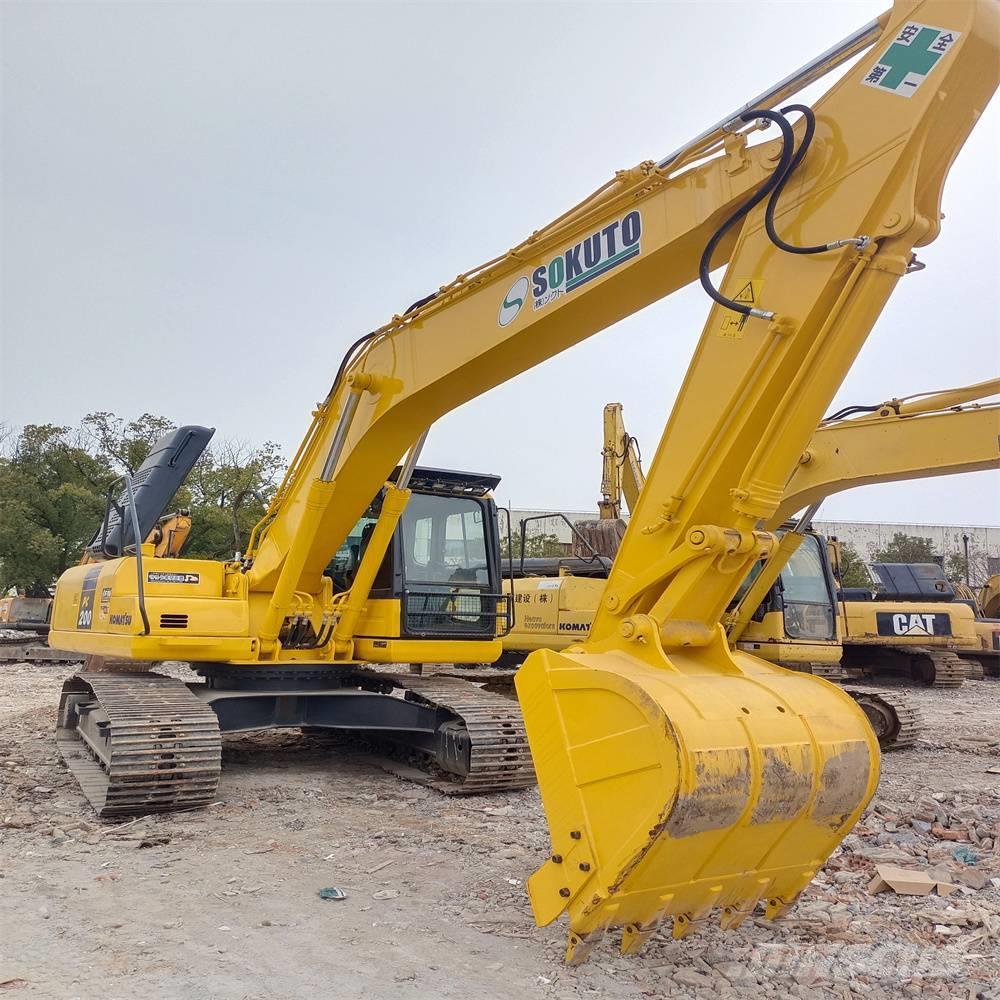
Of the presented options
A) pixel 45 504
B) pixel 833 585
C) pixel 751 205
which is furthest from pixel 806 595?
pixel 45 504

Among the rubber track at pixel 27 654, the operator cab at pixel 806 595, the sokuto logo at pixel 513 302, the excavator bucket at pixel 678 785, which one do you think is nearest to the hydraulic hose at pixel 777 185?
the sokuto logo at pixel 513 302

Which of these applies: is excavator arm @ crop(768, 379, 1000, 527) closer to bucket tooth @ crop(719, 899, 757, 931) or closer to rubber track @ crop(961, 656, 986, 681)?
bucket tooth @ crop(719, 899, 757, 931)

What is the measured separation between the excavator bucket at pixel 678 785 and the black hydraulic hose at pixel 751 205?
4.62 ft

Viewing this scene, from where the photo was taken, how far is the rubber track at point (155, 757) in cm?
611

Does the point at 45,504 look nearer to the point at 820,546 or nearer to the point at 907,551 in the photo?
the point at 820,546

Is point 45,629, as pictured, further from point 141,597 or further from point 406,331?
point 406,331

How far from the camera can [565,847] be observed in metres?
3.63

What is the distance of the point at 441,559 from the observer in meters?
7.98

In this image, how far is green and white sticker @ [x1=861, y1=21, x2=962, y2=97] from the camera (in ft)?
11.5

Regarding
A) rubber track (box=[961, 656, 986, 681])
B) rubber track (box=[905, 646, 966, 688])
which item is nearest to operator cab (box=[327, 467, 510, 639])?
rubber track (box=[905, 646, 966, 688])

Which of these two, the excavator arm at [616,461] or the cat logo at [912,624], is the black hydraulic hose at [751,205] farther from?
the cat logo at [912,624]

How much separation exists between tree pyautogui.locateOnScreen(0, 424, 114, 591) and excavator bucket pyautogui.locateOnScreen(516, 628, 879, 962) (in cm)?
2559

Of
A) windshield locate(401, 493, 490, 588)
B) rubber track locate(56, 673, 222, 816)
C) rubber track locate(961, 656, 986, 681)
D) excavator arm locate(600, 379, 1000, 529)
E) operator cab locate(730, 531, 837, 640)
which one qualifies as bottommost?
rubber track locate(961, 656, 986, 681)

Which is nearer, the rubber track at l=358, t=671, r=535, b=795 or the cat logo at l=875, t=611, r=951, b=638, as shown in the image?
the rubber track at l=358, t=671, r=535, b=795
